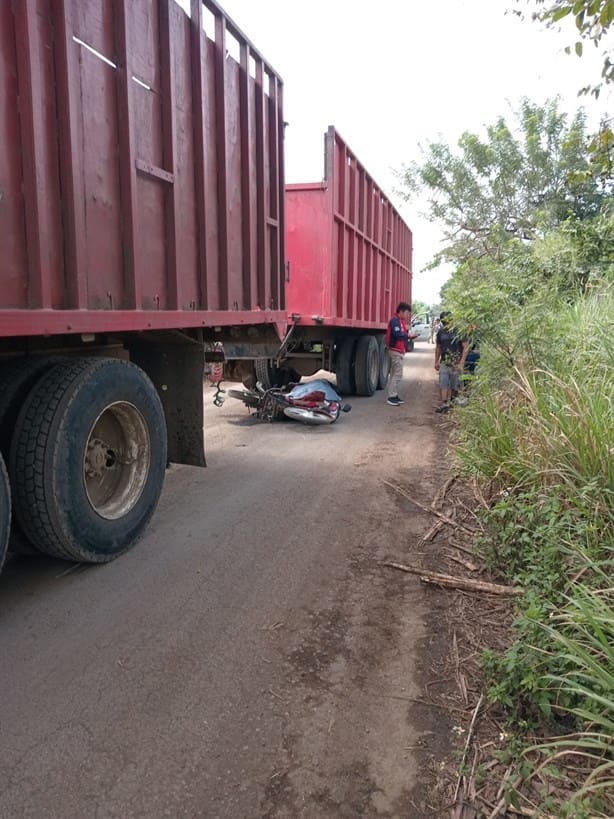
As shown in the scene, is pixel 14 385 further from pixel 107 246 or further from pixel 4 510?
pixel 107 246

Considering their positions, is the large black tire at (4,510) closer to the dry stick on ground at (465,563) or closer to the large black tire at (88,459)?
the large black tire at (88,459)

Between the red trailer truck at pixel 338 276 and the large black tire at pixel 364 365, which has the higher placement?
the red trailer truck at pixel 338 276

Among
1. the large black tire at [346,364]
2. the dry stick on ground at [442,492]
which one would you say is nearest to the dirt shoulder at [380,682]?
the dry stick on ground at [442,492]

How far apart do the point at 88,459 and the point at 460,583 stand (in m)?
2.22

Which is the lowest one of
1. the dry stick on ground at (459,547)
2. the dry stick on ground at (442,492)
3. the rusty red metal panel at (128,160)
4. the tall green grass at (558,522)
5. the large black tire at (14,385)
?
the dry stick on ground at (459,547)

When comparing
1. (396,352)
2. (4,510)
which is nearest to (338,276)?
(396,352)

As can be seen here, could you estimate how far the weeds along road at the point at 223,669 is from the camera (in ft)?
6.65

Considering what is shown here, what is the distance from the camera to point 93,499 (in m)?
3.81

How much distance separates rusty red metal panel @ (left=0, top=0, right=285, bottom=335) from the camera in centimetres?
276

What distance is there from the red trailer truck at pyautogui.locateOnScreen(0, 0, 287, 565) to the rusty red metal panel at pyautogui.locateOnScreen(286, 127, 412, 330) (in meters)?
3.50

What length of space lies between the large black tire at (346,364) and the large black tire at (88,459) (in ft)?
23.1

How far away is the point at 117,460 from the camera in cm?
402

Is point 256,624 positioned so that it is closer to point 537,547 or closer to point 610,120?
point 537,547

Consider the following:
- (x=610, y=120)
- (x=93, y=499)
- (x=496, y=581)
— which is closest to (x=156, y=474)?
(x=93, y=499)
